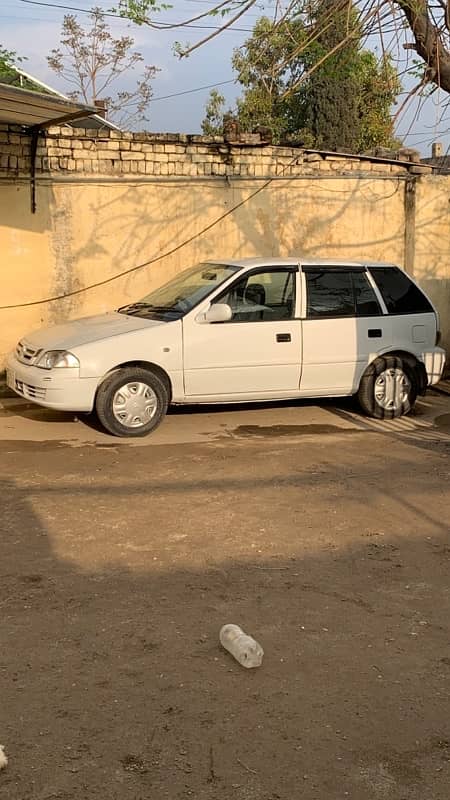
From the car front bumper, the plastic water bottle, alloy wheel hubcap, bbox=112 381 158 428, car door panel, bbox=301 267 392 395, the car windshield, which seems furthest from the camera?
car door panel, bbox=301 267 392 395

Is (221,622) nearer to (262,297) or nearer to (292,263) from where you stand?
(262,297)

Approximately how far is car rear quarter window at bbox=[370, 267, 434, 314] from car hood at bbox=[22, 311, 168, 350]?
2.52m

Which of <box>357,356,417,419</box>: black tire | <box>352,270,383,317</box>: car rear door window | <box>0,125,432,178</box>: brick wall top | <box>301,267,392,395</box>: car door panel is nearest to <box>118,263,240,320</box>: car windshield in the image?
<box>301,267,392,395</box>: car door panel

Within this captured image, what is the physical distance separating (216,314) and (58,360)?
1.55 m

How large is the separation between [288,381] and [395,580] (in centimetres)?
391

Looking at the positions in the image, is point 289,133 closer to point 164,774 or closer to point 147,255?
point 147,255

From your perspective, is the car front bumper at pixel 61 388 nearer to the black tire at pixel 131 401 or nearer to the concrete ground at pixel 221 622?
the black tire at pixel 131 401

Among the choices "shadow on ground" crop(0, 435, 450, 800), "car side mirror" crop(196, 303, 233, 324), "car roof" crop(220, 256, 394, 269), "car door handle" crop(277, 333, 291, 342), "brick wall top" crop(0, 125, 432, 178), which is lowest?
"shadow on ground" crop(0, 435, 450, 800)

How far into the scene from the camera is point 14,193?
390 inches

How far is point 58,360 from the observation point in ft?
24.4

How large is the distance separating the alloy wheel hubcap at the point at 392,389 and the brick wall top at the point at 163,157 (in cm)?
389

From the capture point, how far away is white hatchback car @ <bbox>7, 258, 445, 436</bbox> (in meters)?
7.57

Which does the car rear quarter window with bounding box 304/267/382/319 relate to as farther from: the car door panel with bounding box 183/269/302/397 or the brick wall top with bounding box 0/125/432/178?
the brick wall top with bounding box 0/125/432/178

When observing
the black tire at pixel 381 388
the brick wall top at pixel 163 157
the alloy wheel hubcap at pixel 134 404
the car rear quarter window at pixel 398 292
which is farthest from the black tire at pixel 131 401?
the brick wall top at pixel 163 157
